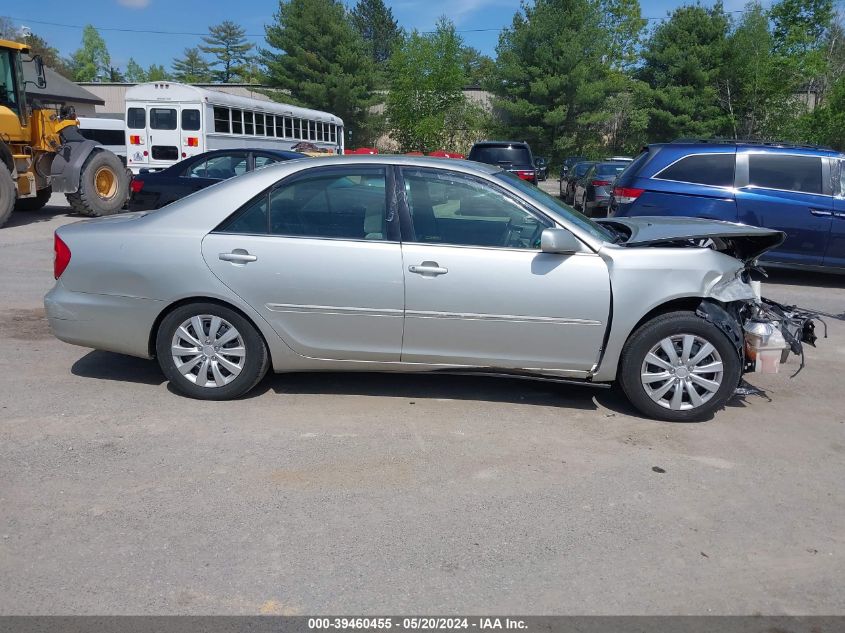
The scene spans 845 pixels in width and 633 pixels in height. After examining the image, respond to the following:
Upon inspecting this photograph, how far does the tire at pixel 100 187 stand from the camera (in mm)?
14969

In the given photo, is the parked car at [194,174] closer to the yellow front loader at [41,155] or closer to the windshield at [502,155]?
the yellow front loader at [41,155]

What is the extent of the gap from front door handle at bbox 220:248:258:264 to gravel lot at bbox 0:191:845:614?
99 centimetres

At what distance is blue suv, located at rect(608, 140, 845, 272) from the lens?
29.7ft

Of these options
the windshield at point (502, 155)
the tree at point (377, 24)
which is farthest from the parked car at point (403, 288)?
the tree at point (377, 24)

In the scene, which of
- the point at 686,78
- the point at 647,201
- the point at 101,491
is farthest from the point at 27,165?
the point at 686,78

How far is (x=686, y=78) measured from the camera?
124 feet

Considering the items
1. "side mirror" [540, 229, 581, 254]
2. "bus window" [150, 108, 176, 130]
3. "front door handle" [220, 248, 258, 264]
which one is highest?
"bus window" [150, 108, 176, 130]

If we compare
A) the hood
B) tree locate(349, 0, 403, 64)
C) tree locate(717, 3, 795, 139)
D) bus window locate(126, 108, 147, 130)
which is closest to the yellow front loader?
bus window locate(126, 108, 147, 130)

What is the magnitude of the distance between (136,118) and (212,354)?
1766 cm

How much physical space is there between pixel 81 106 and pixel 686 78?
1308 inches

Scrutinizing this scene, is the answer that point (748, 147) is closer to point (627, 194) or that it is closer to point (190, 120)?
point (627, 194)

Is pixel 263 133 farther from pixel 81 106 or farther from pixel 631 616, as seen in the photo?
pixel 81 106

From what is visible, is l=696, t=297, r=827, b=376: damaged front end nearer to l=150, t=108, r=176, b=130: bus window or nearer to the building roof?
l=150, t=108, r=176, b=130: bus window

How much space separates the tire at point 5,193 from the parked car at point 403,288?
9687mm
